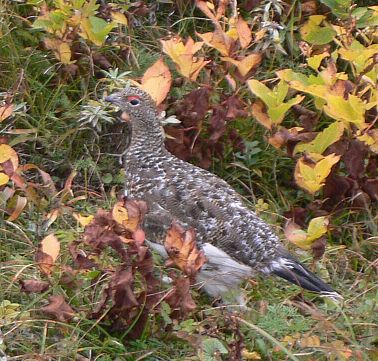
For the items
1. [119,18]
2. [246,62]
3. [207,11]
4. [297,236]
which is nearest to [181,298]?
[297,236]

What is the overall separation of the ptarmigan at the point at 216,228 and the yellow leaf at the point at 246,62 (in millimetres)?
677

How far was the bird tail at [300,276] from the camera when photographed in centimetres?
394

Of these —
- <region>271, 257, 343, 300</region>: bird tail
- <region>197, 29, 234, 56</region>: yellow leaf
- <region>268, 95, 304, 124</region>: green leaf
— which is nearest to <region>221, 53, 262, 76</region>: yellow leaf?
<region>197, 29, 234, 56</region>: yellow leaf

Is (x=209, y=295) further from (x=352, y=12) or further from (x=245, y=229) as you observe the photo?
(x=352, y=12)

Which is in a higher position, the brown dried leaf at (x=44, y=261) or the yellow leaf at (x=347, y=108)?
the yellow leaf at (x=347, y=108)

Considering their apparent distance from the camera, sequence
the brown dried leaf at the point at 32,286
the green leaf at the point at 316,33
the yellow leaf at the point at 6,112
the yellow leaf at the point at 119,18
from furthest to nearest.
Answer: the green leaf at the point at 316,33 < the yellow leaf at the point at 119,18 < the yellow leaf at the point at 6,112 < the brown dried leaf at the point at 32,286

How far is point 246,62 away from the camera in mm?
4672

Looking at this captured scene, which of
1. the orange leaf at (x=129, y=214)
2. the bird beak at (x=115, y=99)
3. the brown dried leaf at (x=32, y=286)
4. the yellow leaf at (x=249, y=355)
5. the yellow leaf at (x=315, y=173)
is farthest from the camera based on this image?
the bird beak at (x=115, y=99)

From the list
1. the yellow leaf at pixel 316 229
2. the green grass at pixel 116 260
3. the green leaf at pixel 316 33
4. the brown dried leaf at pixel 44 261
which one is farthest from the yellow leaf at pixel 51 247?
the green leaf at pixel 316 33

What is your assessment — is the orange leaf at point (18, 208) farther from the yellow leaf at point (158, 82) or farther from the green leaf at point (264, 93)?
the green leaf at point (264, 93)

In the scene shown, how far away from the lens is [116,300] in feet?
11.6

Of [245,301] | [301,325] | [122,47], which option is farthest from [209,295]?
[122,47]

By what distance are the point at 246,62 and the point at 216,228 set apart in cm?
100

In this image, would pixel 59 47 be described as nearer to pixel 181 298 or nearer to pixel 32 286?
pixel 32 286
